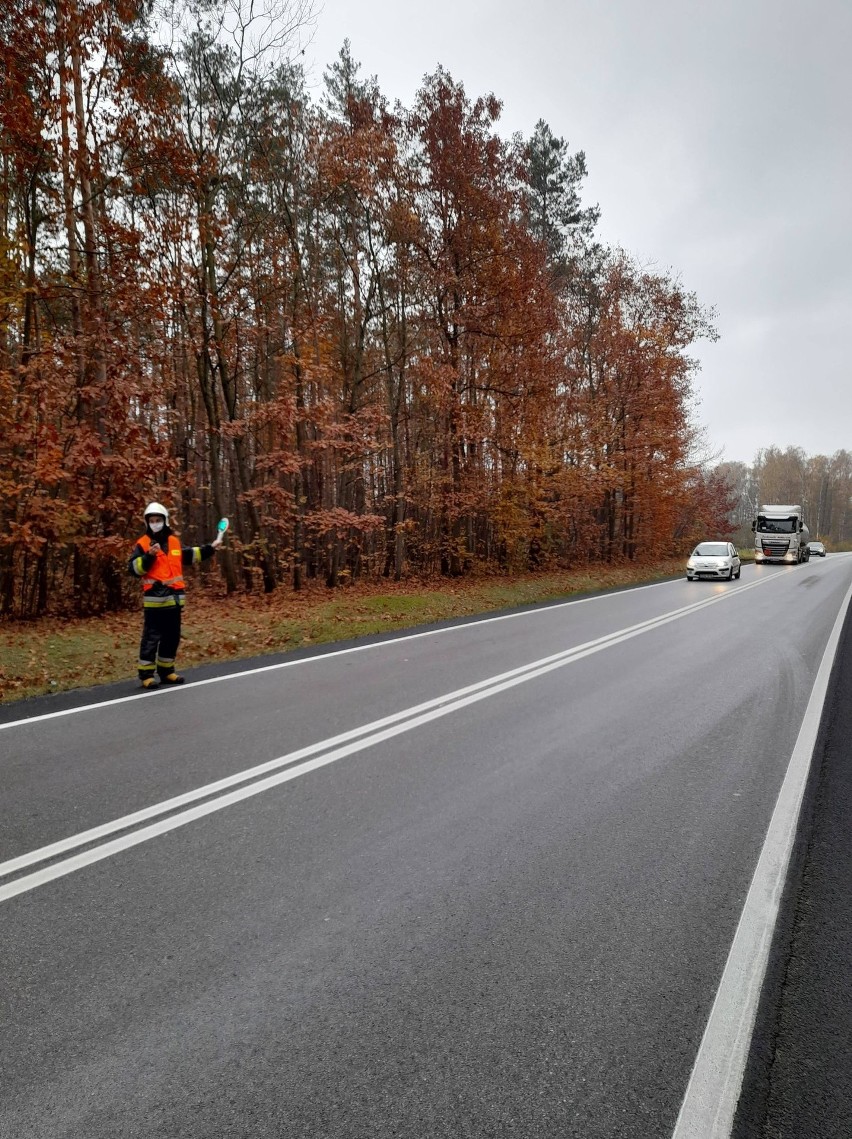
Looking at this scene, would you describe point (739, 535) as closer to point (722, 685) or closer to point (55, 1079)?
point (722, 685)

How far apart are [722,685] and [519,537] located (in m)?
16.2

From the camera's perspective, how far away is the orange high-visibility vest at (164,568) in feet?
24.3

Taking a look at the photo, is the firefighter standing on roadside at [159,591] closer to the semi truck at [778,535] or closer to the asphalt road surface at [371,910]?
the asphalt road surface at [371,910]

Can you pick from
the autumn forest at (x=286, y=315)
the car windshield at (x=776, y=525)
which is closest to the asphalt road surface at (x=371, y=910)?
the autumn forest at (x=286, y=315)

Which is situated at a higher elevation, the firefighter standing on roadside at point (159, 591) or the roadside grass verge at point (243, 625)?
the firefighter standing on roadside at point (159, 591)

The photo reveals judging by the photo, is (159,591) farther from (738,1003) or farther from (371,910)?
(738,1003)

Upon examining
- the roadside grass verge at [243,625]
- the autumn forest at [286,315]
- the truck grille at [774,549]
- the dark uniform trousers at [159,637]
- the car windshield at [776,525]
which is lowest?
the roadside grass verge at [243,625]

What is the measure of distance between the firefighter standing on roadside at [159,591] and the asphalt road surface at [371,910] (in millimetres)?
1026

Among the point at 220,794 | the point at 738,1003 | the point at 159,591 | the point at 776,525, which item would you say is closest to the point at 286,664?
the point at 159,591

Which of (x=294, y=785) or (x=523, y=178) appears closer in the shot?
(x=294, y=785)

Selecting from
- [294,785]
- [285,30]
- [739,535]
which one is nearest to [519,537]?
[285,30]

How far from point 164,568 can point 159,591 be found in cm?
27

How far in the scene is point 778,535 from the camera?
3450 centimetres

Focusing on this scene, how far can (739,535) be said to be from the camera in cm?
8625
